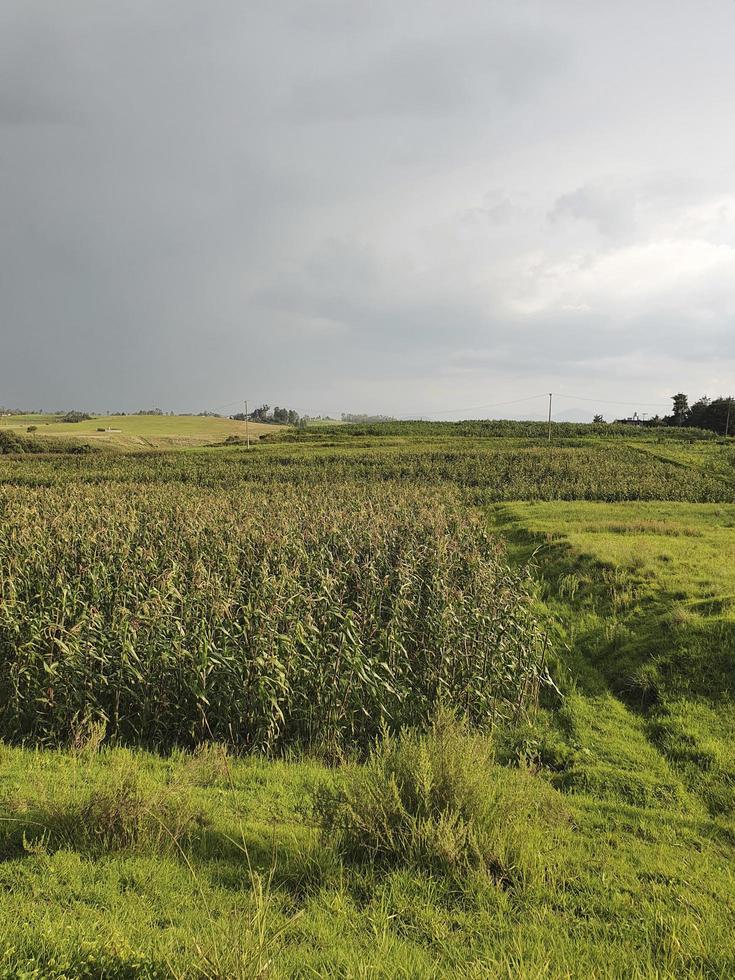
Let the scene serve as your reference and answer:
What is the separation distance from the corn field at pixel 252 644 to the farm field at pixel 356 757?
62 millimetres

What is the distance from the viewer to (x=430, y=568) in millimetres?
11891

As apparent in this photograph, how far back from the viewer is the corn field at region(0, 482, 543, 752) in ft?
24.7

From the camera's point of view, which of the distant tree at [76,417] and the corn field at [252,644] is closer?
the corn field at [252,644]

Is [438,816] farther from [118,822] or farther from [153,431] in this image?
[153,431]

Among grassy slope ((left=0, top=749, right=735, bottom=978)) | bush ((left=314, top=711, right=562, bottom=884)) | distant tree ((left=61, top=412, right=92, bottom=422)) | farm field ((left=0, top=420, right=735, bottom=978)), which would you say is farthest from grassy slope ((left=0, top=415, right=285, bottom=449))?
bush ((left=314, top=711, right=562, bottom=884))

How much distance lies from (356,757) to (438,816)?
7.71ft

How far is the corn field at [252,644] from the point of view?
7.54 meters

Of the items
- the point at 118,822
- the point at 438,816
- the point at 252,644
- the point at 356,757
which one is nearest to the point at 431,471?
the point at 252,644

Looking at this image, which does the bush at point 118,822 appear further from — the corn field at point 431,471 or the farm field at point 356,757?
the corn field at point 431,471

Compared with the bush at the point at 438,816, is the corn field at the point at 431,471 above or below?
above

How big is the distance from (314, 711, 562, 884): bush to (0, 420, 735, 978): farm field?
0.03 m

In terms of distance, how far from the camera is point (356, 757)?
704cm

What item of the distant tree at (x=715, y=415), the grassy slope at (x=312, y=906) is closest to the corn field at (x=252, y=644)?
the grassy slope at (x=312, y=906)

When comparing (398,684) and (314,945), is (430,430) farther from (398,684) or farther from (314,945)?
(314,945)
